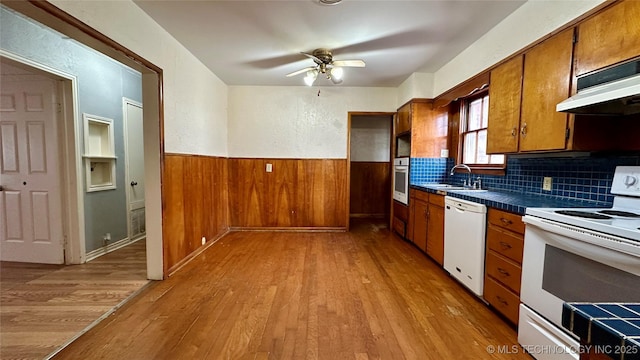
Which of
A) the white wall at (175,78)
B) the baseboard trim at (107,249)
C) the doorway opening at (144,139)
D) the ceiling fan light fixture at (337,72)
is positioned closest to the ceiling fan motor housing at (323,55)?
the ceiling fan light fixture at (337,72)

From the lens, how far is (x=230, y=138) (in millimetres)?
4547

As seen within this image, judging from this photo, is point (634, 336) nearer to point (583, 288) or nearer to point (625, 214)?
point (583, 288)

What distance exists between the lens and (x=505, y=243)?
1.94 m

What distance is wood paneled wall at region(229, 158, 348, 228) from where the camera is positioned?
4.57 metres

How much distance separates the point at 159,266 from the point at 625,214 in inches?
145

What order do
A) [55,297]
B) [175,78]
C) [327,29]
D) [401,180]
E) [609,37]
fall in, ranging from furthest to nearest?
[401,180] → [175,78] → [327,29] → [55,297] → [609,37]

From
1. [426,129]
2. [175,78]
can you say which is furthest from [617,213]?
[175,78]

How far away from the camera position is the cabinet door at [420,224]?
10.9ft

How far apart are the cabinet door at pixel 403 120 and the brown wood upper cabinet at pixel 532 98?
4.67 feet

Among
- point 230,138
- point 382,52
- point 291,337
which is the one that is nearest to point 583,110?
point 382,52

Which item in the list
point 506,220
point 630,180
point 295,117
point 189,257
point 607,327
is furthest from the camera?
point 295,117

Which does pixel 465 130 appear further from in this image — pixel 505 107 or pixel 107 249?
pixel 107 249

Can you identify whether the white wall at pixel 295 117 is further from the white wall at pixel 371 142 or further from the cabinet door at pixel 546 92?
the cabinet door at pixel 546 92

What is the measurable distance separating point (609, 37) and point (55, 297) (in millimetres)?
4475
